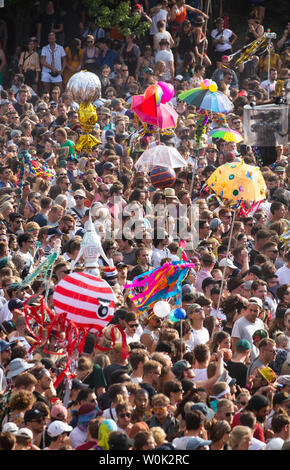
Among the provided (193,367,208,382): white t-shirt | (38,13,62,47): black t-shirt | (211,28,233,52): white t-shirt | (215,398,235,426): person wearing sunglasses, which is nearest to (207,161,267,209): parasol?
(193,367,208,382): white t-shirt

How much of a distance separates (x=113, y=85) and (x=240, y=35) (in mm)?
4495

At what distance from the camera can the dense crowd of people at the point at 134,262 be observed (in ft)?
27.8

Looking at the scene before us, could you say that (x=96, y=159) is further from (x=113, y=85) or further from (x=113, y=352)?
(x=113, y=352)

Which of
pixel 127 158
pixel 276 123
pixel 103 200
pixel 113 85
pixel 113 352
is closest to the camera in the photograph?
pixel 113 352

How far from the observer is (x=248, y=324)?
10.8m

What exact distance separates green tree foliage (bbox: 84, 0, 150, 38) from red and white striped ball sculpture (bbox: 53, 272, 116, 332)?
13.6 metres

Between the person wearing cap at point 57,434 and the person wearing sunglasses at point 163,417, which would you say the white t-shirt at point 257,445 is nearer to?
the person wearing sunglasses at point 163,417

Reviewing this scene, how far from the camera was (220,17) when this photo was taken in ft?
78.9

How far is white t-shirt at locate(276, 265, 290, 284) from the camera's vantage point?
12.5 m

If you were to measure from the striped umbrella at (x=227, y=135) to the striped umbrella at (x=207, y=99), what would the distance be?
225cm

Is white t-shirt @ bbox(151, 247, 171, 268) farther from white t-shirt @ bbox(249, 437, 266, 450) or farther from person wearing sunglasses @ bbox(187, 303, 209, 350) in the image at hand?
white t-shirt @ bbox(249, 437, 266, 450)

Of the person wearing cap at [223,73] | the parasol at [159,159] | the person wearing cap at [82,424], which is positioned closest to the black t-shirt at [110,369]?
the person wearing cap at [82,424]

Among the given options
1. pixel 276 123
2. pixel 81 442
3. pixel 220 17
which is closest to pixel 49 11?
pixel 220 17
